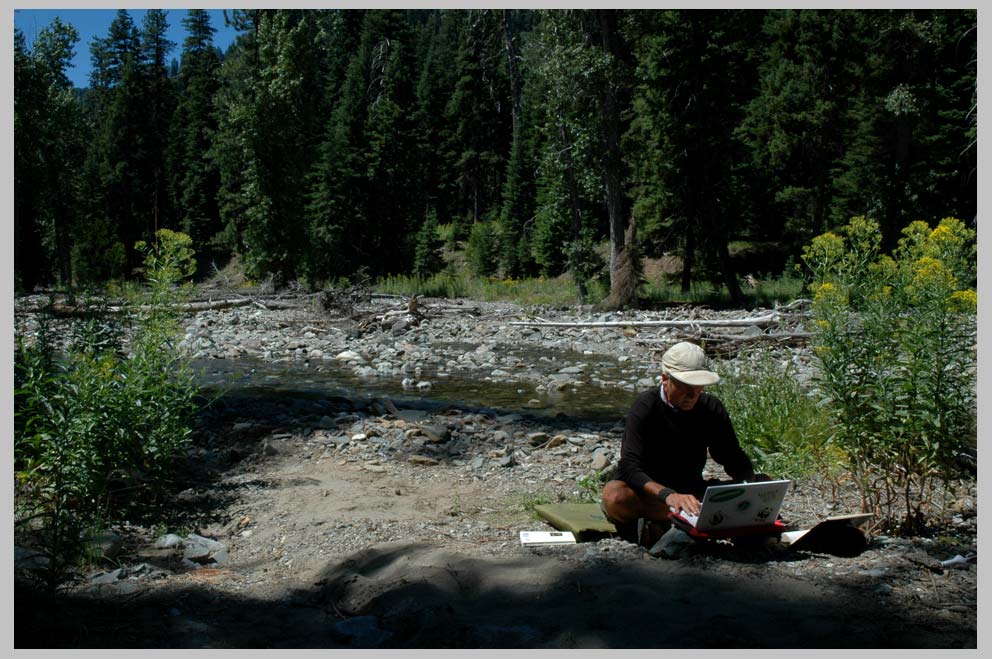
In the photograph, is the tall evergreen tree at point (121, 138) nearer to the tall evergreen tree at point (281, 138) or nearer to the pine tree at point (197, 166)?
the pine tree at point (197, 166)

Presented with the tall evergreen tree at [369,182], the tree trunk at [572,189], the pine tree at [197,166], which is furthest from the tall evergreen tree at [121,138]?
the tree trunk at [572,189]

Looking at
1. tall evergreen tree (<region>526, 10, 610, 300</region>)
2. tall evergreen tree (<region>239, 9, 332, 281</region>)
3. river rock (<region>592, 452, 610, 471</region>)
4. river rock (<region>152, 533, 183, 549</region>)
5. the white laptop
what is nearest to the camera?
the white laptop

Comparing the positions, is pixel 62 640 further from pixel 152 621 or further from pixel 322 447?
pixel 322 447

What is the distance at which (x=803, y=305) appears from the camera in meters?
19.0

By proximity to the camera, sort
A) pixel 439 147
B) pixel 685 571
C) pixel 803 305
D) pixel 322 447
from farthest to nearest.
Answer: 1. pixel 439 147
2. pixel 803 305
3. pixel 322 447
4. pixel 685 571

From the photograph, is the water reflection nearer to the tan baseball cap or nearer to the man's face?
the man's face

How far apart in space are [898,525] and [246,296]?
1036 inches

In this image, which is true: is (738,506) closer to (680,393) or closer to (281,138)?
(680,393)

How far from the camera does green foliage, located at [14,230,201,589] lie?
18.2ft

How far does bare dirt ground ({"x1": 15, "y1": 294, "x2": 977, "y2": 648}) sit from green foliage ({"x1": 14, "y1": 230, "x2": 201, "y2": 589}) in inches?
17.6

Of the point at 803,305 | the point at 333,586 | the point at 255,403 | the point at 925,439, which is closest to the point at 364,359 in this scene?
the point at 255,403

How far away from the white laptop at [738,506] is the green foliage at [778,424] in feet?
4.54

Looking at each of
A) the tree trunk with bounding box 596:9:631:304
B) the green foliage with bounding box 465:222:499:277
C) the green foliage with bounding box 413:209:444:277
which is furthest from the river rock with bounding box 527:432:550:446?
the green foliage with bounding box 413:209:444:277

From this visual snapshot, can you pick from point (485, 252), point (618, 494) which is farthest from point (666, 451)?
point (485, 252)
